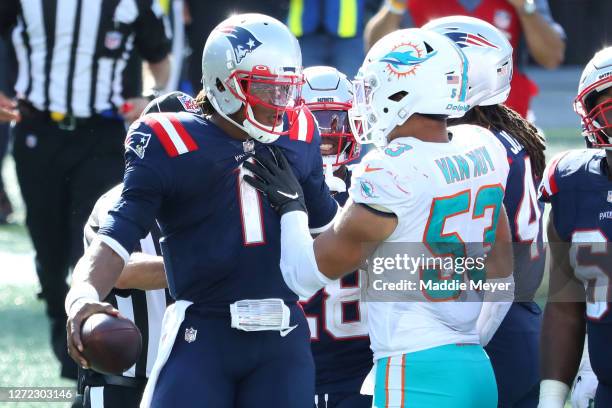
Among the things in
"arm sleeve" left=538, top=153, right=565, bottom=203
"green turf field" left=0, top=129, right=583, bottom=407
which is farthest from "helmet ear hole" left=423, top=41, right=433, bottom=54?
"green turf field" left=0, top=129, right=583, bottom=407

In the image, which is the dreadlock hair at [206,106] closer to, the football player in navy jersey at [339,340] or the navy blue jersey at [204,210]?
the navy blue jersey at [204,210]

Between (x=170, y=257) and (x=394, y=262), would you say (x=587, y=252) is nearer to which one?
(x=394, y=262)

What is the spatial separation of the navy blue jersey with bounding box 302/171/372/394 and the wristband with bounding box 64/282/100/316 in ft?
3.80

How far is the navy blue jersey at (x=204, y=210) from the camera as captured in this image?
11.6ft

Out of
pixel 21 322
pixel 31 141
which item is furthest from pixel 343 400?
pixel 21 322

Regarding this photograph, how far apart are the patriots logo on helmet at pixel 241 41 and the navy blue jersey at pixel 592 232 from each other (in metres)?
1.01

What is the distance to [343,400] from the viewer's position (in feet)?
14.2

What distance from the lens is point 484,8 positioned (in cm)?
680

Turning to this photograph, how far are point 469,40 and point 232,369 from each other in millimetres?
1625

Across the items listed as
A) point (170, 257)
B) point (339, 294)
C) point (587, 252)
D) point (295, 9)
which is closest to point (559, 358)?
point (587, 252)

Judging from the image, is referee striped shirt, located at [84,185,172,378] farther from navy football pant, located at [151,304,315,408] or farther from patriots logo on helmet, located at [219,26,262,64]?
patriots logo on helmet, located at [219,26,262,64]

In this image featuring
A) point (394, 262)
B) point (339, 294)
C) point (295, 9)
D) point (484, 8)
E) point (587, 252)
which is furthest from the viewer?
point (295, 9)

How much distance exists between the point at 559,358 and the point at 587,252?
327 millimetres

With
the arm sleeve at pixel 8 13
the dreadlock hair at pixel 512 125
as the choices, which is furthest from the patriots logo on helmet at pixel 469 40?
the arm sleeve at pixel 8 13
